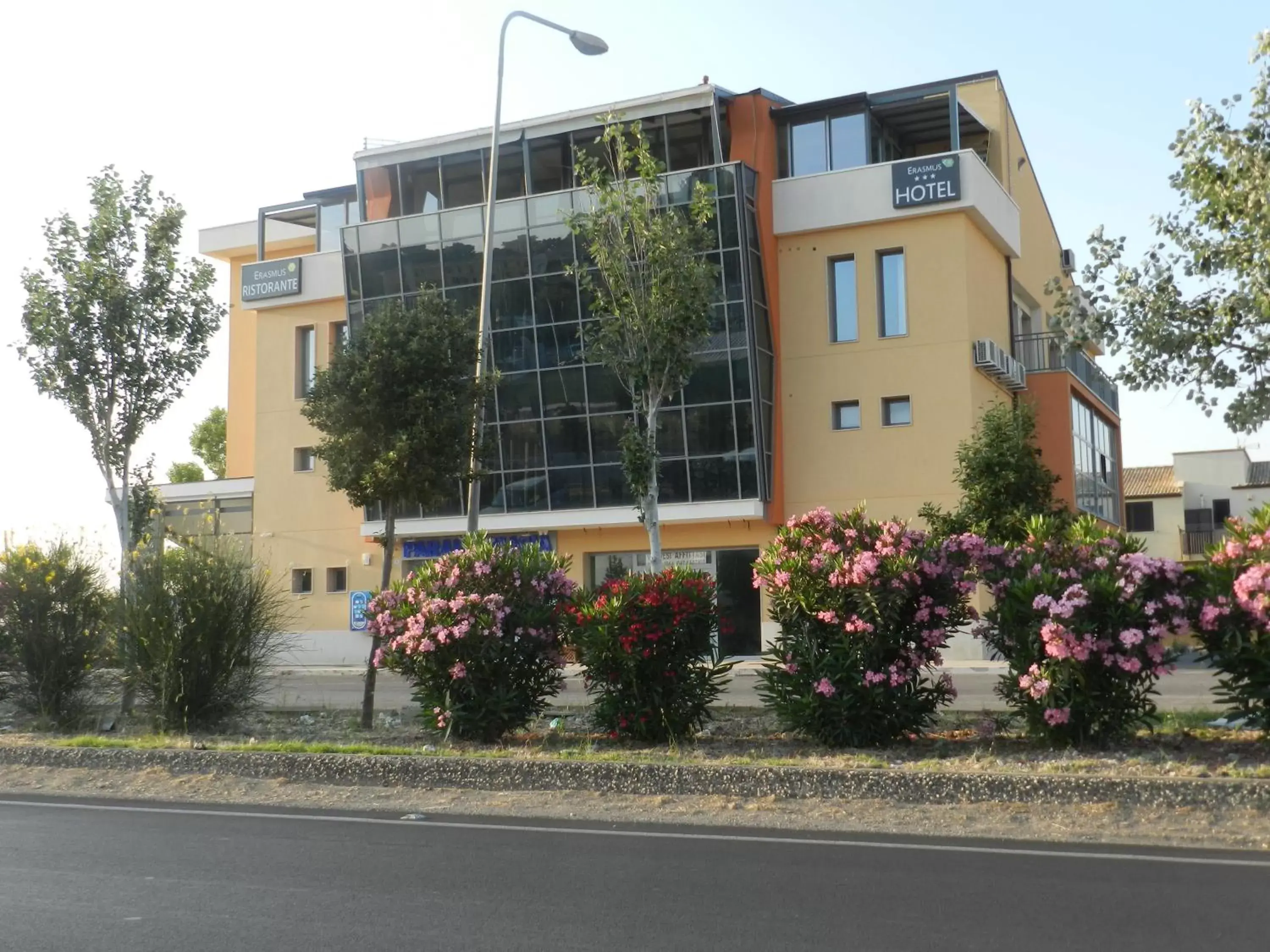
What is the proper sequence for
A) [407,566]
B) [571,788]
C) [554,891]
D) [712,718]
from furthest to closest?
[407,566]
[712,718]
[571,788]
[554,891]

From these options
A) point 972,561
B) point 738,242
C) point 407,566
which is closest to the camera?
point 972,561

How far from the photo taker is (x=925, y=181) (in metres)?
31.0

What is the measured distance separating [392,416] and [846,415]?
17983 mm

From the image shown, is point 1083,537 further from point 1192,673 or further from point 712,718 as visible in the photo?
point 1192,673

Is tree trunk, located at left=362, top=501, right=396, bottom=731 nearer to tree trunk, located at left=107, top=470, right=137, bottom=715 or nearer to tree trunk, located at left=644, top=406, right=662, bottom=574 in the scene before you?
tree trunk, located at left=107, top=470, right=137, bottom=715

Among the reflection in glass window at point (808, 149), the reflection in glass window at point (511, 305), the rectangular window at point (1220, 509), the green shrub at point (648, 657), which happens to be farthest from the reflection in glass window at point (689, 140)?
the rectangular window at point (1220, 509)

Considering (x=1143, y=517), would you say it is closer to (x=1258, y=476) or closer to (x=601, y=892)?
(x=1258, y=476)

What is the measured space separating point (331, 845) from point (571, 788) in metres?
2.57

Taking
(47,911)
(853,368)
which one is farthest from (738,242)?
(47,911)

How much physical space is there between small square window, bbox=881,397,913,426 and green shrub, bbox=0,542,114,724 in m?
19.9

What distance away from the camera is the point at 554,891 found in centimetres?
697

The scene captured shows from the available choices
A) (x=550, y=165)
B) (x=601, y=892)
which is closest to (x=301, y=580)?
(x=550, y=165)

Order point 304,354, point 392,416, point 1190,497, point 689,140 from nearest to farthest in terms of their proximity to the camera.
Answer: point 392,416 → point 689,140 → point 304,354 → point 1190,497

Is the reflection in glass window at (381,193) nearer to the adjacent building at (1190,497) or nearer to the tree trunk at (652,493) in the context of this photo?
the tree trunk at (652,493)
